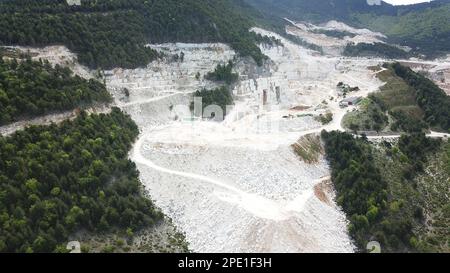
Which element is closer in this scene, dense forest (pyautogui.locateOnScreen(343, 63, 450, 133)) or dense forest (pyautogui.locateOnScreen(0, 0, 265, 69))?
dense forest (pyautogui.locateOnScreen(343, 63, 450, 133))

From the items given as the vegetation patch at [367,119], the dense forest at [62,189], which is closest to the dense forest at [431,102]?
the vegetation patch at [367,119]

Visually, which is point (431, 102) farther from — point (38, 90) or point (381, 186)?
point (38, 90)

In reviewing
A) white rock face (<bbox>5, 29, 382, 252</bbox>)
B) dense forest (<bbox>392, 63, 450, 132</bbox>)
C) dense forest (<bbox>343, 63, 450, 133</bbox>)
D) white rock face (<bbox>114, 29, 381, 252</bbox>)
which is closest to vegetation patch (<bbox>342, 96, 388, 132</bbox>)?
dense forest (<bbox>343, 63, 450, 133</bbox>)

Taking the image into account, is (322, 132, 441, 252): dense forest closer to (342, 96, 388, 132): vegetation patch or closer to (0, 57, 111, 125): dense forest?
(342, 96, 388, 132): vegetation patch

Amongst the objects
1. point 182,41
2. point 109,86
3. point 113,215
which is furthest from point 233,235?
point 182,41

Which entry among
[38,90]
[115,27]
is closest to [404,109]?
[115,27]

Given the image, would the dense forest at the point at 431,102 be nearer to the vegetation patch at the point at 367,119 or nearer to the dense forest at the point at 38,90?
the vegetation patch at the point at 367,119
